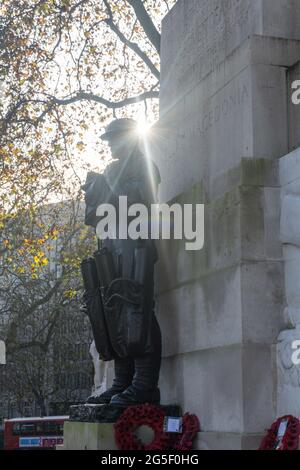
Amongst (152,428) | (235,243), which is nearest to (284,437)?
(235,243)

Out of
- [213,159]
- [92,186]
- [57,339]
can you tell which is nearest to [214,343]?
[213,159]

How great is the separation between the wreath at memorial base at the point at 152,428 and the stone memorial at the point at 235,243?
112mm

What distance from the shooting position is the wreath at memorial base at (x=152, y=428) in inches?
259

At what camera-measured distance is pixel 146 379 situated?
718 centimetres

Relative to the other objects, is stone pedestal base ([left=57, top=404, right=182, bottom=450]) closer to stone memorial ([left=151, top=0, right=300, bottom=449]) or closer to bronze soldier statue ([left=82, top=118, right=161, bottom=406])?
bronze soldier statue ([left=82, top=118, right=161, bottom=406])

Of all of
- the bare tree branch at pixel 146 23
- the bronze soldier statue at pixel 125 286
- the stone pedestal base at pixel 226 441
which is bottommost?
the stone pedestal base at pixel 226 441

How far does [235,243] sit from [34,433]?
27251 millimetres

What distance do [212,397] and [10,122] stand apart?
905cm

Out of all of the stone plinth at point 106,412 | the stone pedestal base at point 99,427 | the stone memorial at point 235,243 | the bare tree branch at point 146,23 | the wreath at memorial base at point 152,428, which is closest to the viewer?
the stone memorial at point 235,243

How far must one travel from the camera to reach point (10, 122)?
14.4 meters

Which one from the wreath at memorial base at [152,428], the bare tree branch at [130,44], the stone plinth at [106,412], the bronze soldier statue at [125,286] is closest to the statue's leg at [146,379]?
the bronze soldier statue at [125,286]

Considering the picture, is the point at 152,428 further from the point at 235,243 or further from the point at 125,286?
the point at 235,243

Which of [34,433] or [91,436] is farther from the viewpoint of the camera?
[34,433]

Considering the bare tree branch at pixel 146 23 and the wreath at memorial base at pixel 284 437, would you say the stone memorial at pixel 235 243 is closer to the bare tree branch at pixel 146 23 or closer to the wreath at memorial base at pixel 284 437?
the wreath at memorial base at pixel 284 437
